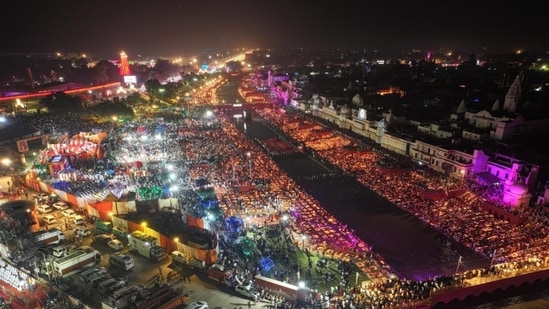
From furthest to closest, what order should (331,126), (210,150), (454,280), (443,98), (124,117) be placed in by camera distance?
(443,98), (124,117), (331,126), (210,150), (454,280)

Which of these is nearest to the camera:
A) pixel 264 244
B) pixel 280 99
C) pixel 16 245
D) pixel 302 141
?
pixel 16 245

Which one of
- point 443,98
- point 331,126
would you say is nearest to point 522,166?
point 331,126

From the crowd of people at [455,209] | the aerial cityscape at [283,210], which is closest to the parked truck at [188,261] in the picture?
the aerial cityscape at [283,210]

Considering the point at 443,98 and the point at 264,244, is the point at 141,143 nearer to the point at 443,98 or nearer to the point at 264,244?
the point at 264,244

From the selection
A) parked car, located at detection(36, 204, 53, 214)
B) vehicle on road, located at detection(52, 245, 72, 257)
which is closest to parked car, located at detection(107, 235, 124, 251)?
vehicle on road, located at detection(52, 245, 72, 257)

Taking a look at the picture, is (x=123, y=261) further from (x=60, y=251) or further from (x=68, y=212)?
(x=68, y=212)

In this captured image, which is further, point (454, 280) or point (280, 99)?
point (280, 99)

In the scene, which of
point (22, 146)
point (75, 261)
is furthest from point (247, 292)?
point (22, 146)
